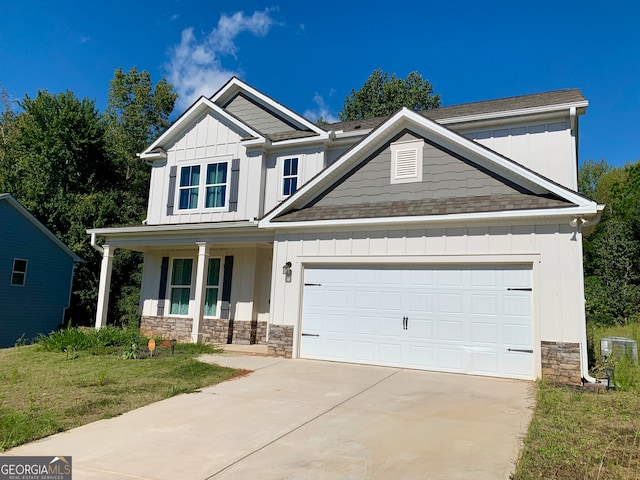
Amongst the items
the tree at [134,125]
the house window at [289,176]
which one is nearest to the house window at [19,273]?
the tree at [134,125]

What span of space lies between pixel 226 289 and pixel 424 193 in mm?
6978

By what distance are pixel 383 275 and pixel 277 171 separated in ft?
18.5

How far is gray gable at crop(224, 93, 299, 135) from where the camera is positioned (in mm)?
14786

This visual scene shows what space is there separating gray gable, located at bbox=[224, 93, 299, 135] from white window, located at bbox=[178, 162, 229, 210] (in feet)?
6.62

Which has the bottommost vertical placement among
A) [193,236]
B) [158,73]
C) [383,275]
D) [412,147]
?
[383,275]

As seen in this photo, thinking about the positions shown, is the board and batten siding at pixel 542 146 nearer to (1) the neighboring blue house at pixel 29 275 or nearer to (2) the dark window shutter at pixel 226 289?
(2) the dark window shutter at pixel 226 289

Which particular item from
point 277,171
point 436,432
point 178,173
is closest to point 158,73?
point 178,173

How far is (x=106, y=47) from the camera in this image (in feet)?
86.2

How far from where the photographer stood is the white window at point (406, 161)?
10047 millimetres

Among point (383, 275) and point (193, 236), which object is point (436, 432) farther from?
point (193, 236)

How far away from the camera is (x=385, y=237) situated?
9.80 meters

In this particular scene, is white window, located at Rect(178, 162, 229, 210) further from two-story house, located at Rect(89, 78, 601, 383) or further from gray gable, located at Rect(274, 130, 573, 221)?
gray gable, located at Rect(274, 130, 573, 221)

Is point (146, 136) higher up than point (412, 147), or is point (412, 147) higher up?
point (146, 136)

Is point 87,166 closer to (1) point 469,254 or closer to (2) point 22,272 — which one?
(2) point 22,272
